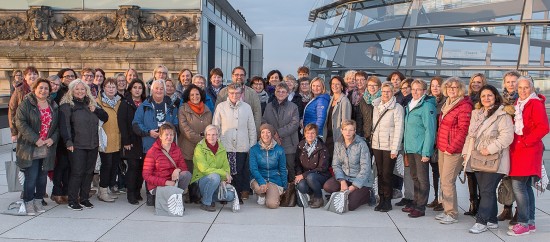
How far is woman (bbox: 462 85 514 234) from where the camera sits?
17.1ft

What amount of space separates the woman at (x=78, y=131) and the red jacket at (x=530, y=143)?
5169mm

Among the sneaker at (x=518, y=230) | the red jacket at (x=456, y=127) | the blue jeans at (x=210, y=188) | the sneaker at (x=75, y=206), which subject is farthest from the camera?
the blue jeans at (x=210, y=188)

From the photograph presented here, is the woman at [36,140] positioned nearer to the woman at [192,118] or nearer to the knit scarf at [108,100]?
the knit scarf at [108,100]

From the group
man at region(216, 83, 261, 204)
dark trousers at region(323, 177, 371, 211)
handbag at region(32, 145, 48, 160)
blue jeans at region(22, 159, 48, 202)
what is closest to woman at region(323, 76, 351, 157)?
dark trousers at region(323, 177, 371, 211)

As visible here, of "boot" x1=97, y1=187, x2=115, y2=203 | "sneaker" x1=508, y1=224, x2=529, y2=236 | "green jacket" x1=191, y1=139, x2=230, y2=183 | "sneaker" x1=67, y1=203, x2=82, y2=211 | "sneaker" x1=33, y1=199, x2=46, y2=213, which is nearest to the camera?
"sneaker" x1=508, y1=224, x2=529, y2=236

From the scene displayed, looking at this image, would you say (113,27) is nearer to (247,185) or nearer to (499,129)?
(247,185)

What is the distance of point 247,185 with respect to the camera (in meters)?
7.12

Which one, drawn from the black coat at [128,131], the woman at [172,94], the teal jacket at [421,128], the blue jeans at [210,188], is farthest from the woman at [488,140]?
the black coat at [128,131]

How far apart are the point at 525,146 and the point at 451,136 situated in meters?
0.79

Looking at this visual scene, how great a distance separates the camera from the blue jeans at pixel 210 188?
246 inches

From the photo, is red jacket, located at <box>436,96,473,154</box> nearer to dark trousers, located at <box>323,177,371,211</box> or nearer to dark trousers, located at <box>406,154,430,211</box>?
dark trousers, located at <box>406,154,430,211</box>

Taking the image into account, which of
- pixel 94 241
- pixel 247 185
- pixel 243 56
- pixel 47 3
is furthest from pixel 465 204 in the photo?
pixel 243 56

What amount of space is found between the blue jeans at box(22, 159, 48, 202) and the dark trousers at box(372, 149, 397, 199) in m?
4.41

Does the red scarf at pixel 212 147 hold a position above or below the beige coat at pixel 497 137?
below
